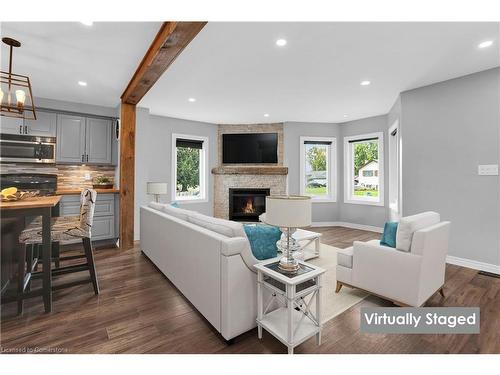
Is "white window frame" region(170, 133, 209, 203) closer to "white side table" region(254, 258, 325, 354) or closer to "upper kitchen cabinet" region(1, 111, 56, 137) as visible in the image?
"upper kitchen cabinet" region(1, 111, 56, 137)

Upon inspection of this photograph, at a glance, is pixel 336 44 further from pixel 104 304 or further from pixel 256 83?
pixel 104 304

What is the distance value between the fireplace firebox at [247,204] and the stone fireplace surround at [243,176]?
0.18 meters

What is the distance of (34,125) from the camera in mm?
3855

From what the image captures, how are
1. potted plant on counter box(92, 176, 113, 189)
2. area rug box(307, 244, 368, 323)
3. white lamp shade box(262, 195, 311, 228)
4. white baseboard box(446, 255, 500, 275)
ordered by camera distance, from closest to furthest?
white lamp shade box(262, 195, 311, 228), area rug box(307, 244, 368, 323), white baseboard box(446, 255, 500, 275), potted plant on counter box(92, 176, 113, 189)

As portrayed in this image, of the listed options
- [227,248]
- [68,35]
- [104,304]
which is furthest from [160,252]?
[68,35]

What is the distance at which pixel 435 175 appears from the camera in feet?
11.3

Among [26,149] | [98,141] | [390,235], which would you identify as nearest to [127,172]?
[98,141]

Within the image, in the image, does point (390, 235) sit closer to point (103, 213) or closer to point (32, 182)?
point (103, 213)

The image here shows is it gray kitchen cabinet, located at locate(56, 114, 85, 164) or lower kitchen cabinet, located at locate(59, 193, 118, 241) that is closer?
lower kitchen cabinet, located at locate(59, 193, 118, 241)

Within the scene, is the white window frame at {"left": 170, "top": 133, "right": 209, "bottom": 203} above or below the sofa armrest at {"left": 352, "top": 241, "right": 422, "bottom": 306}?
above

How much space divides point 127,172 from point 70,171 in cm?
127

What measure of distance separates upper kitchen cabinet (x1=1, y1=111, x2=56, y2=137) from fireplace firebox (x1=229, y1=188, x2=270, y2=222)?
3.81 metres

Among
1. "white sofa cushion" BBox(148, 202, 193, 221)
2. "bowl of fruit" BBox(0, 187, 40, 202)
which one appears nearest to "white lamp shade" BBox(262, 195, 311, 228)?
"white sofa cushion" BBox(148, 202, 193, 221)

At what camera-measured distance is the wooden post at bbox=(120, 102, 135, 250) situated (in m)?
3.94
